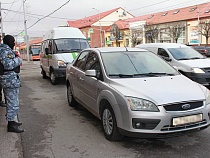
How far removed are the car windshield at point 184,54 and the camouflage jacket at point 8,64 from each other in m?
6.38

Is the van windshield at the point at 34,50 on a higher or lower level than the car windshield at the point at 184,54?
higher

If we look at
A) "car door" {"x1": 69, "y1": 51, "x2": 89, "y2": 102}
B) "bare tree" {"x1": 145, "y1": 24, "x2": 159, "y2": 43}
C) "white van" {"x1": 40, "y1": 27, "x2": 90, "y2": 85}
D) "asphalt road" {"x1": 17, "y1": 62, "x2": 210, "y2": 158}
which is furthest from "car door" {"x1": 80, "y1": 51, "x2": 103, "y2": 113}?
"bare tree" {"x1": 145, "y1": 24, "x2": 159, "y2": 43}

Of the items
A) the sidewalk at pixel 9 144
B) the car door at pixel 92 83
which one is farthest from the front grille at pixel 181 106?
the sidewalk at pixel 9 144

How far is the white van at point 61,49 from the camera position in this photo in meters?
11.0

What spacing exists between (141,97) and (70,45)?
8.28 meters

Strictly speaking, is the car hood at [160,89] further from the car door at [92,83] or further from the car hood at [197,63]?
the car hood at [197,63]

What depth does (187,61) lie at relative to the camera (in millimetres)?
9391

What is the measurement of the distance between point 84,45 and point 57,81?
2.00 meters

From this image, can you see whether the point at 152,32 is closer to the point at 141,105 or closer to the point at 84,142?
the point at 84,142

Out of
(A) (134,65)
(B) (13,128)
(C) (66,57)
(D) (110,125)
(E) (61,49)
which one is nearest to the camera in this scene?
(D) (110,125)

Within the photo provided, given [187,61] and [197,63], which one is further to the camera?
[187,61]

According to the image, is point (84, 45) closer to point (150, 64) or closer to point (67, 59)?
point (67, 59)

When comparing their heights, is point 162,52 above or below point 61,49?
below

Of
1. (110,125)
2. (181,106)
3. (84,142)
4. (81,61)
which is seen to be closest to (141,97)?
(181,106)
